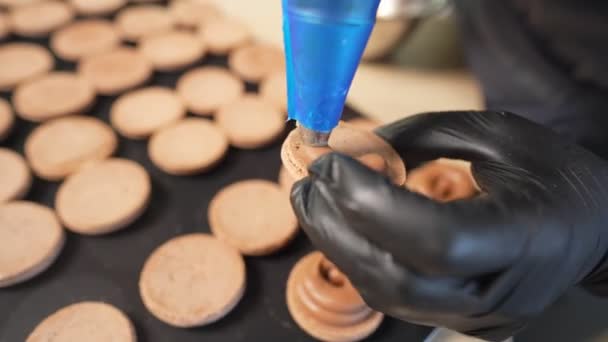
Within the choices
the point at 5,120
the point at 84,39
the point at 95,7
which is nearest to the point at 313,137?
the point at 5,120

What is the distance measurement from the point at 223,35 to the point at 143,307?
2.76 feet

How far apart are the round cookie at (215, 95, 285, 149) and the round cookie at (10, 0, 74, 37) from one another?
2.12 feet

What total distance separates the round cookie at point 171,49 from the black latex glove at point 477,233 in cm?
82

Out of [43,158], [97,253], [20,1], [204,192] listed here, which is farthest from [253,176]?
[20,1]

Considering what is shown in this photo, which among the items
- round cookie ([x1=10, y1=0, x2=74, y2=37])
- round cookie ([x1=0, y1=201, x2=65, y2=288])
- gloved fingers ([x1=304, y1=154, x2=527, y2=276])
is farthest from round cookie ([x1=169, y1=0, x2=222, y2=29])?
gloved fingers ([x1=304, y1=154, x2=527, y2=276])

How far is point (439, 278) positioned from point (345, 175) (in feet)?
0.52

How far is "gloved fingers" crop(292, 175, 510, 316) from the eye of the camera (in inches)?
20.5

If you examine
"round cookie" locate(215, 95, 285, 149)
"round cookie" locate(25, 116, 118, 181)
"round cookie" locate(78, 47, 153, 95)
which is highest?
"round cookie" locate(78, 47, 153, 95)

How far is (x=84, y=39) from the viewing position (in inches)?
52.1

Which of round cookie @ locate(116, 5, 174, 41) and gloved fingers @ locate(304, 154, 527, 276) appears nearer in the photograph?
gloved fingers @ locate(304, 154, 527, 276)

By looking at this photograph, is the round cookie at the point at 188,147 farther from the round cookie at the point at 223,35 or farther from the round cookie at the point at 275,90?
the round cookie at the point at 223,35

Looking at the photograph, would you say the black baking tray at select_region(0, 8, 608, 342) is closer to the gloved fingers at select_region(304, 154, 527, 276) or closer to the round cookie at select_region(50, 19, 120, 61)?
the gloved fingers at select_region(304, 154, 527, 276)

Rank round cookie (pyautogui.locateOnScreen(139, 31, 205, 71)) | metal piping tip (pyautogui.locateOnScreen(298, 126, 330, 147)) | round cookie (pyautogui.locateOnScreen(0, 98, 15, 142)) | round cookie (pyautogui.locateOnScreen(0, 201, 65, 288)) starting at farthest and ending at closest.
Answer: round cookie (pyautogui.locateOnScreen(139, 31, 205, 71)) → round cookie (pyautogui.locateOnScreen(0, 98, 15, 142)) → round cookie (pyautogui.locateOnScreen(0, 201, 65, 288)) → metal piping tip (pyautogui.locateOnScreen(298, 126, 330, 147))

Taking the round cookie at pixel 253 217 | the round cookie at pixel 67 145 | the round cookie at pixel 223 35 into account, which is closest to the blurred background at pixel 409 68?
the round cookie at pixel 223 35
